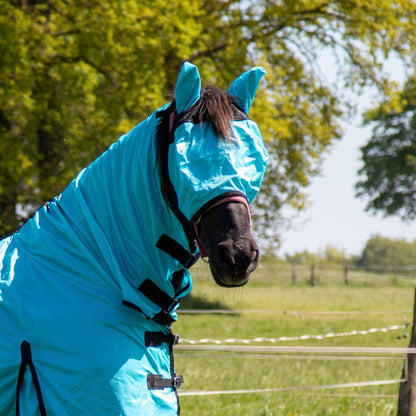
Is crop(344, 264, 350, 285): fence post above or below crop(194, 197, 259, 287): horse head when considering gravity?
below

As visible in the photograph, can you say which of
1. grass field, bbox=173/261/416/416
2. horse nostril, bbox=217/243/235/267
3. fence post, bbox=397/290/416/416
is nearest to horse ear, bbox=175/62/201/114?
horse nostril, bbox=217/243/235/267

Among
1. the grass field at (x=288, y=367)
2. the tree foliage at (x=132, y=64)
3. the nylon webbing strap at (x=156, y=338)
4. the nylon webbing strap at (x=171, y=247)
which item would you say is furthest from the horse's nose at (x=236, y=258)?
the tree foliage at (x=132, y=64)

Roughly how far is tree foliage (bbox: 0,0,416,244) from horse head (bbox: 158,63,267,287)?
33.3ft

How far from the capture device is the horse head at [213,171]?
1873 mm

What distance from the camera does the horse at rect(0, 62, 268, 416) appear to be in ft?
6.45

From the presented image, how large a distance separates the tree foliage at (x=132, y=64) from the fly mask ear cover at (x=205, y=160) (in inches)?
401

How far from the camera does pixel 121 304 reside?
205 cm

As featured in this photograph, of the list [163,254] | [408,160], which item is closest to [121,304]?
[163,254]

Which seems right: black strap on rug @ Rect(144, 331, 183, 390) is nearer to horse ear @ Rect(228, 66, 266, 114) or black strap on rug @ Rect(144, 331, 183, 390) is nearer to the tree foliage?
horse ear @ Rect(228, 66, 266, 114)

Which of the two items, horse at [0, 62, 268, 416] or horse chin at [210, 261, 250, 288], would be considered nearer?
horse chin at [210, 261, 250, 288]

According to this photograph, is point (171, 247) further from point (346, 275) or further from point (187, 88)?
point (346, 275)

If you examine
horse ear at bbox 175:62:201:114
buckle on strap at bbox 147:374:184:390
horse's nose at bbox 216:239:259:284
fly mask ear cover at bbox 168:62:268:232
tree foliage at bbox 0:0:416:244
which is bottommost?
buckle on strap at bbox 147:374:184:390

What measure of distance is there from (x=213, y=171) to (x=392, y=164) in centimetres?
3723

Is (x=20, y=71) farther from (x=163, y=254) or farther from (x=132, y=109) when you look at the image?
(x=163, y=254)
